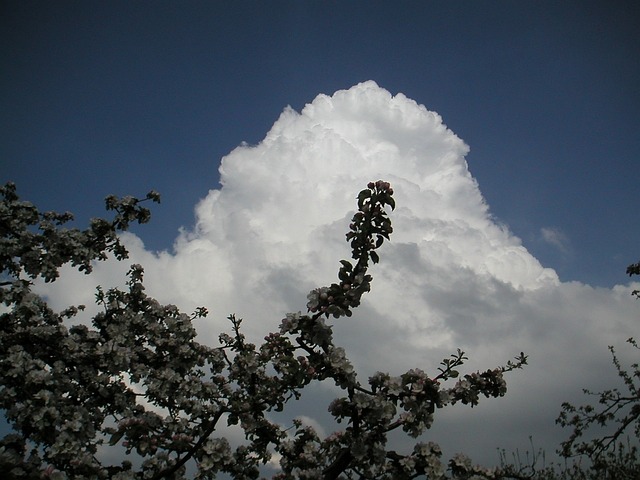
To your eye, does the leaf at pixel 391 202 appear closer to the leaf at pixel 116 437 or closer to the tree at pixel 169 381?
the tree at pixel 169 381

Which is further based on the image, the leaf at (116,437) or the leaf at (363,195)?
the leaf at (116,437)

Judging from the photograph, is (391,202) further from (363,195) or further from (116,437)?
(116,437)

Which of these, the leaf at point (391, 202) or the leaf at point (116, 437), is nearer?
the leaf at point (391, 202)

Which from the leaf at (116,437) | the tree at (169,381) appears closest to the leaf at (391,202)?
the tree at (169,381)

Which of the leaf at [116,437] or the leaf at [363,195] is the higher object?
the leaf at [363,195]

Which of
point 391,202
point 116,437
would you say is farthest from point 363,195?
point 116,437

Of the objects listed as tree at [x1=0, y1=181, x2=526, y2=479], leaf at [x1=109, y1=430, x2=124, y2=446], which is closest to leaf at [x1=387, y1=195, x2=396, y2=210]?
tree at [x1=0, y1=181, x2=526, y2=479]

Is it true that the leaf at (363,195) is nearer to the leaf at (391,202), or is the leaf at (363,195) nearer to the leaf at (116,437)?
the leaf at (391,202)

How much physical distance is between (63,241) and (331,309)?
23.2ft

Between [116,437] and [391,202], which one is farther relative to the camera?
[116,437]

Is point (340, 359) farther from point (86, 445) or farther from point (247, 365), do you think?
point (86, 445)

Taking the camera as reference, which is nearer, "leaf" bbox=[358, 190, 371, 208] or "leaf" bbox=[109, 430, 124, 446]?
"leaf" bbox=[358, 190, 371, 208]

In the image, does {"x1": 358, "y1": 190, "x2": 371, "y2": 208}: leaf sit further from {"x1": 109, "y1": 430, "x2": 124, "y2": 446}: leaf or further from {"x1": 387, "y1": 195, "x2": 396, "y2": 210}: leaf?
{"x1": 109, "y1": 430, "x2": 124, "y2": 446}: leaf

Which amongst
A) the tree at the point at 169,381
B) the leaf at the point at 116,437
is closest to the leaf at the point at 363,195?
the tree at the point at 169,381
